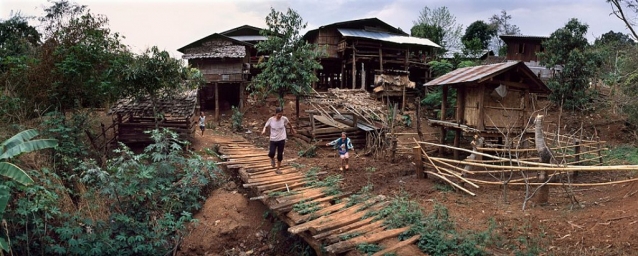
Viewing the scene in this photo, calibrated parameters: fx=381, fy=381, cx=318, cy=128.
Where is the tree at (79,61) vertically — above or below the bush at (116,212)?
above

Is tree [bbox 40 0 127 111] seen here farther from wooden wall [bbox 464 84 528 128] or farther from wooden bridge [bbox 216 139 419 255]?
wooden wall [bbox 464 84 528 128]

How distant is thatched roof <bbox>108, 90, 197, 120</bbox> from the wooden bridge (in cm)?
Answer: 500

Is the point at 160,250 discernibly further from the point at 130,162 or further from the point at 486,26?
the point at 486,26

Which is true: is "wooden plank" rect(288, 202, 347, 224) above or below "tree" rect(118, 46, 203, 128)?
below

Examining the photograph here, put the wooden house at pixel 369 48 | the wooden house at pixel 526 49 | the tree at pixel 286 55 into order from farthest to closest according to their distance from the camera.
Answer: the wooden house at pixel 526 49
the wooden house at pixel 369 48
the tree at pixel 286 55

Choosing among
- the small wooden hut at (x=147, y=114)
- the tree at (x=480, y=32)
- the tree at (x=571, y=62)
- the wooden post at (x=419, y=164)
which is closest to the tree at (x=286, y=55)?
the small wooden hut at (x=147, y=114)

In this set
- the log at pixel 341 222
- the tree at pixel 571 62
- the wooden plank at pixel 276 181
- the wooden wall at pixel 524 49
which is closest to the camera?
the log at pixel 341 222

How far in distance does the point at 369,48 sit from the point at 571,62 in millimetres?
11066

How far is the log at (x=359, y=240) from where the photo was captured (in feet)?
18.8

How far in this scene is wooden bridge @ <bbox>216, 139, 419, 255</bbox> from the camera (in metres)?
6.01

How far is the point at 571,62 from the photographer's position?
736 inches

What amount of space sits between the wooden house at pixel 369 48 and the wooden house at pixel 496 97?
1133cm

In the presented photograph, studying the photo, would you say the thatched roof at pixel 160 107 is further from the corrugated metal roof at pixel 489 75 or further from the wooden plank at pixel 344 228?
the wooden plank at pixel 344 228

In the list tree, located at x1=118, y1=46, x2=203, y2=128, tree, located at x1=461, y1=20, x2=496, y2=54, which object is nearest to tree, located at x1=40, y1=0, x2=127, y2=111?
tree, located at x1=118, y1=46, x2=203, y2=128
